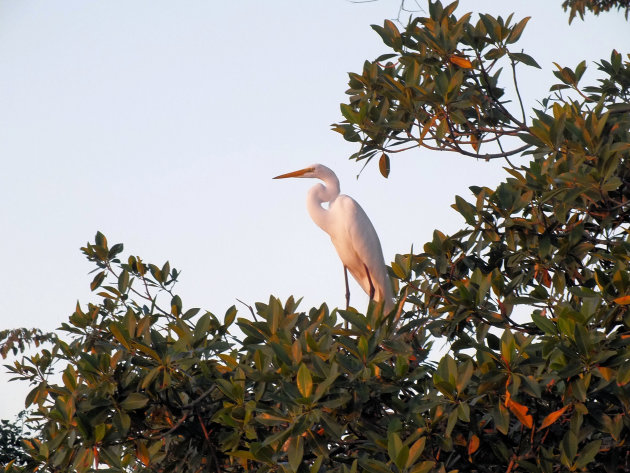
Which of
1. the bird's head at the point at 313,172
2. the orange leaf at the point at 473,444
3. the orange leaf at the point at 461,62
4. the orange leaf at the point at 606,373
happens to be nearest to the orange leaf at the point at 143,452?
the orange leaf at the point at 473,444

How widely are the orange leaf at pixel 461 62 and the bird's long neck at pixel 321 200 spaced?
2.55 meters

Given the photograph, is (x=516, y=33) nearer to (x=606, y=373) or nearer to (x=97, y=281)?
(x=606, y=373)

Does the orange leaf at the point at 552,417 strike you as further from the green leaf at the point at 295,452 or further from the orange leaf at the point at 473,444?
the green leaf at the point at 295,452

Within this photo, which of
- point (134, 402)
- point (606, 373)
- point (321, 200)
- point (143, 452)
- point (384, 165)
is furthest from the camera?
point (321, 200)

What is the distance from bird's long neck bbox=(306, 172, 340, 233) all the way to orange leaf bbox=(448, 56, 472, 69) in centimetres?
255

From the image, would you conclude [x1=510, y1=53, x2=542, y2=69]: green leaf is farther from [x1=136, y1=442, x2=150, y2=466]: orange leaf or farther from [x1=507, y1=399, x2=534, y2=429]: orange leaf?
[x1=136, y1=442, x2=150, y2=466]: orange leaf

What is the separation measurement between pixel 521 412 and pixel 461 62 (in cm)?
163

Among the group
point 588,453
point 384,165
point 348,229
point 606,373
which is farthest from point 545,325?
point 348,229

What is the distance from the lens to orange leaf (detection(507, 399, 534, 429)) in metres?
2.03

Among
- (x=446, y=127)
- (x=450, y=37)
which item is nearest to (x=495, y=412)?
(x=446, y=127)

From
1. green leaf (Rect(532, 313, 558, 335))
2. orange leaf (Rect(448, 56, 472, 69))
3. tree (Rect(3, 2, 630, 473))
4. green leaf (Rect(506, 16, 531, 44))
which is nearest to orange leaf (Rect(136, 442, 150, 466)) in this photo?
tree (Rect(3, 2, 630, 473))

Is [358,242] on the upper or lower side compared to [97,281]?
upper

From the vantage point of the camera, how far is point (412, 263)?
2984mm

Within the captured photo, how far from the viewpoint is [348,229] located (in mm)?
5551
